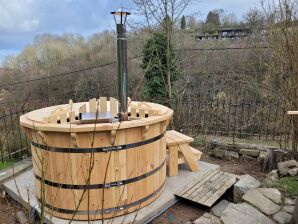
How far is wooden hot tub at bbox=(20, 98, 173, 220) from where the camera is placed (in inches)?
108

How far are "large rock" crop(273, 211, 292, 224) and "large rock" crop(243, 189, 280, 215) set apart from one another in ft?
0.19

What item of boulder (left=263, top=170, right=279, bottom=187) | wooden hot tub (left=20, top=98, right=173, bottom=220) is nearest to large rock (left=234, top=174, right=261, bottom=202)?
boulder (left=263, top=170, right=279, bottom=187)

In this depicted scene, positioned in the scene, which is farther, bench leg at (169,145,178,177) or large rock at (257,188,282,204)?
bench leg at (169,145,178,177)

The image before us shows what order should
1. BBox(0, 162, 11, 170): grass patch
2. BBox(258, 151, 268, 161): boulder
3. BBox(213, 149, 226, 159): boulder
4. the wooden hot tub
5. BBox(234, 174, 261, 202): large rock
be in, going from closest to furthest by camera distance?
the wooden hot tub, BBox(234, 174, 261, 202): large rock, BBox(0, 162, 11, 170): grass patch, BBox(258, 151, 268, 161): boulder, BBox(213, 149, 226, 159): boulder

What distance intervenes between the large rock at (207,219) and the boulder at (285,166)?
1404 millimetres

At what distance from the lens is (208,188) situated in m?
3.71

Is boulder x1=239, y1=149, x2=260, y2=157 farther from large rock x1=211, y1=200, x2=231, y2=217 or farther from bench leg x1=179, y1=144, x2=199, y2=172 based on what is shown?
large rock x1=211, y1=200, x2=231, y2=217

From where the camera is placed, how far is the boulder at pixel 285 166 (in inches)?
150

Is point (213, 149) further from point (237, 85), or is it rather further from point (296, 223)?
point (237, 85)


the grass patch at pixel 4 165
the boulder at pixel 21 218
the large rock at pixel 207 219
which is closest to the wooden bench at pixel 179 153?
the large rock at pixel 207 219

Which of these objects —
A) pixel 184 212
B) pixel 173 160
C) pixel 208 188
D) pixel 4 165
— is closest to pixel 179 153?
pixel 173 160

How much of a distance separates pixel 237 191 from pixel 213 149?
1780mm

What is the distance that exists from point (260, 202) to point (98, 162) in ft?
6.51

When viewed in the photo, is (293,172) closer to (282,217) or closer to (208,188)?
(282,217)
